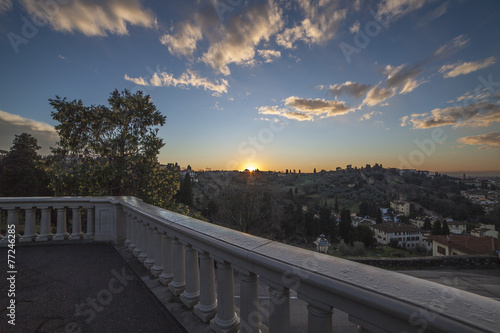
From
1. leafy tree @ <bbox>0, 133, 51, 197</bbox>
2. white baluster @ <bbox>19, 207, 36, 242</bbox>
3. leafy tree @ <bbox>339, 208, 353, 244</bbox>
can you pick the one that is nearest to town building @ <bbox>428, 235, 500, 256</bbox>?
leafy tree @ <bbox>339, 208, 353, 244</bbox>

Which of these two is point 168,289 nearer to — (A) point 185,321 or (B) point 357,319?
(A) point 185,321

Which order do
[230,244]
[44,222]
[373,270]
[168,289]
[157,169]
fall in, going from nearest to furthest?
[373,270] < [230,244] < [168,289] < [44,222] < [157,169]

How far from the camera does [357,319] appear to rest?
3.62ft

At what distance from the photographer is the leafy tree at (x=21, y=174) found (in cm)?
2044

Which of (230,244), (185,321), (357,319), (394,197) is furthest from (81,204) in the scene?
(394,197)

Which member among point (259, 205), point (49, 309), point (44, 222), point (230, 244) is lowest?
point (259, 205)

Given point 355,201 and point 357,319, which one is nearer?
point 357,319

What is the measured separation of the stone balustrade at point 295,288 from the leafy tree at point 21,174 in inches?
966

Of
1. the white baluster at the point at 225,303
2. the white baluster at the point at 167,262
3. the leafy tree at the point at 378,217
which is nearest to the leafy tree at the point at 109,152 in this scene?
the white baluster at the point at 167,262

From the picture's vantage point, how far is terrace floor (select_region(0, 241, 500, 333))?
230 cm

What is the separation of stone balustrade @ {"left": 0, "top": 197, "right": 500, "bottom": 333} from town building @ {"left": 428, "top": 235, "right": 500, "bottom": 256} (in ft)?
87.7

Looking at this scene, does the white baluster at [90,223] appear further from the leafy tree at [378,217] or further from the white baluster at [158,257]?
the leafy tree at [378,217]

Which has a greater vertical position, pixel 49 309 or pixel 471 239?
pixel 49 309

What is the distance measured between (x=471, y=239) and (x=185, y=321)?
103 ft
